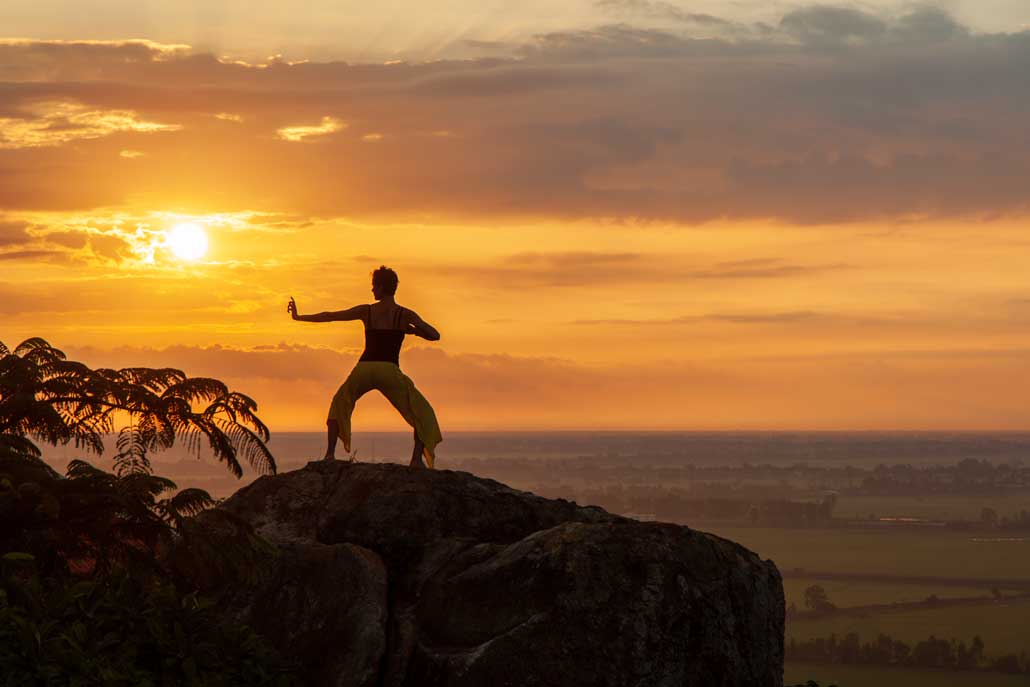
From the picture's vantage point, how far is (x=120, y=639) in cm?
1568

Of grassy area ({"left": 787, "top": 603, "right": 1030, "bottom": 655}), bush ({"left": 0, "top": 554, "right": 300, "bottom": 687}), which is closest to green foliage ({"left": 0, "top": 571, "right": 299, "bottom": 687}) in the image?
bush ({"left": 0, "top": 554, "right": 300, "bottom": 687})

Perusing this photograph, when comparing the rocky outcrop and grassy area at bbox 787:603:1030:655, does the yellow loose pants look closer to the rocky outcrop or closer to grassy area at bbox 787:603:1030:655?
the rocky outcrop

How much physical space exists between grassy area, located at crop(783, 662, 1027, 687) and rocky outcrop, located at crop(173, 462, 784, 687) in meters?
102

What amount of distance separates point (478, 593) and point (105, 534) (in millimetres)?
4843

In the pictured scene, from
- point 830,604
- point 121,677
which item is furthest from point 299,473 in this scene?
point 830,604

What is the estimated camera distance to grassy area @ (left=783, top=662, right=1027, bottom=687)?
385ft

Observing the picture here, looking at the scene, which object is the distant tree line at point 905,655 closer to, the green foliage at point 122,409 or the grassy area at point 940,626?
the grassy area at point 940,626

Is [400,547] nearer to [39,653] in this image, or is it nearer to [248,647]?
[248,647]

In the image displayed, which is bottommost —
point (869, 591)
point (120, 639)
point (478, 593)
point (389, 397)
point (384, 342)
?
point (869, 591)

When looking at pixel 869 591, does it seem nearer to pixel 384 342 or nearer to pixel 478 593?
pixel 384 342

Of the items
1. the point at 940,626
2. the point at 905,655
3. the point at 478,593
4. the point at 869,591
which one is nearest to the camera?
the point at 478,593

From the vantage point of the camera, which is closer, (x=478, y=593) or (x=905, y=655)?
(x=478, y=593)

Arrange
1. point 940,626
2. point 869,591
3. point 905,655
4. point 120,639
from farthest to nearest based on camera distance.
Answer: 1. point 869,591
2. point 940,626
3. point 905,655
4. point 120,639

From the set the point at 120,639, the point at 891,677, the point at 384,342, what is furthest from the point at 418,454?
the point at 891,677
